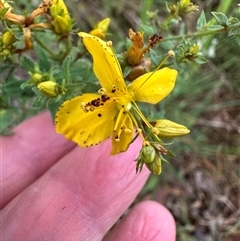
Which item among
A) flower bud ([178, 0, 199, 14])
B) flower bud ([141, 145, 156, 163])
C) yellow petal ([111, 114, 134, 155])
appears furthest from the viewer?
flower bud ([178, 0, 199, 14])

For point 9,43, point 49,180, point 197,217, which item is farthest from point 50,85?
point 197,217

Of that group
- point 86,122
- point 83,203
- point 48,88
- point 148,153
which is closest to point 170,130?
point 148,153

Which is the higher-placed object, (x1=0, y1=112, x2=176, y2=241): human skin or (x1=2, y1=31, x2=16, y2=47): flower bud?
(x1=2, y1=31, x2=16, y2=47): flower bud

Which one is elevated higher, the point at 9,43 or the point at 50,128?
the point at 9,43

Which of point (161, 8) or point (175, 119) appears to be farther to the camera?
point (161, 8)

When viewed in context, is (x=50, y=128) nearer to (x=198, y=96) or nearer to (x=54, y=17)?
(x=54, y=17)

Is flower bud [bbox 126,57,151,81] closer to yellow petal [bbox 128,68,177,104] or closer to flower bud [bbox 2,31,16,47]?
yellow petal [bbox 128,68,177,104]

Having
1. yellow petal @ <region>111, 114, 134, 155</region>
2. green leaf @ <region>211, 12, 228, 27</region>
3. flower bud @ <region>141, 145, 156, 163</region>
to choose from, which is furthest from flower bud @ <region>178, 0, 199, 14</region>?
flower bud @ <region>141, 145, 156, 163</region>
